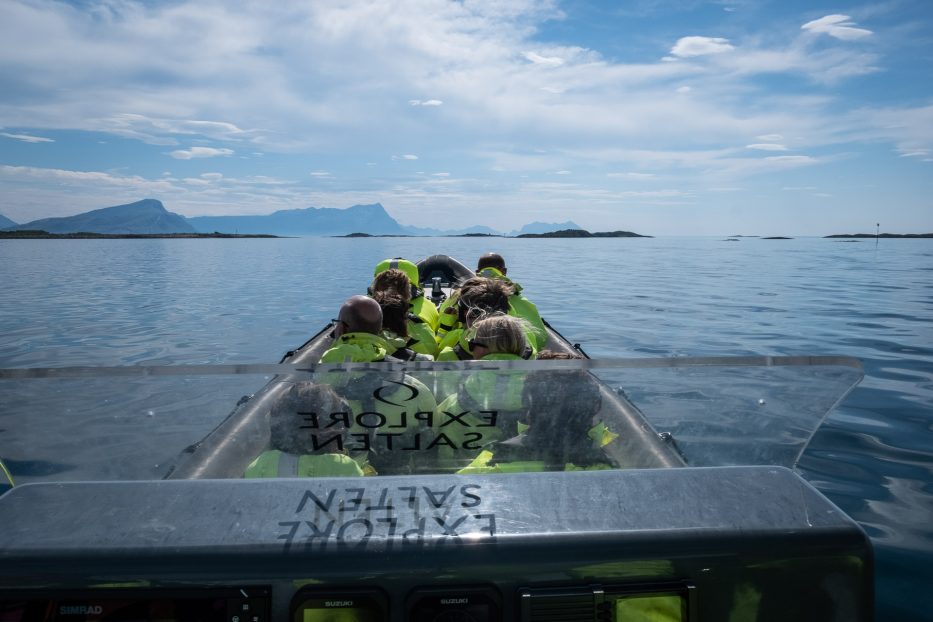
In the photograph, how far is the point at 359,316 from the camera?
331 centimetres

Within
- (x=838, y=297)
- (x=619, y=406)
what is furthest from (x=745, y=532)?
(x=838, y=297)

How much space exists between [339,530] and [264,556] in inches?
5.3

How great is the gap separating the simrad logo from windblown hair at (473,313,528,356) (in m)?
1.70

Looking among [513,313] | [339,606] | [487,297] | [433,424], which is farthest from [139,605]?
[513,313]

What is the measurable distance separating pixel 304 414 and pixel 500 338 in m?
1.06

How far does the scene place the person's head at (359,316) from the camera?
329 cm

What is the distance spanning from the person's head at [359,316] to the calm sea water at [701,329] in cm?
278

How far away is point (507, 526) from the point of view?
1.20 metres

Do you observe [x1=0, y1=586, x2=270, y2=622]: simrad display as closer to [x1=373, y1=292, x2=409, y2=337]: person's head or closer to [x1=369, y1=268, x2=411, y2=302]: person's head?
[x1=373, y1=292, x2=409, y2=337]: person's head

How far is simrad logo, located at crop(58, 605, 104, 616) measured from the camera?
112 cm

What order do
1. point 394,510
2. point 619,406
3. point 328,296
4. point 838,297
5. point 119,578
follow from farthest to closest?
point 328,296 < point 838,297 < point 619,406 < point 394,510 < point 119,578

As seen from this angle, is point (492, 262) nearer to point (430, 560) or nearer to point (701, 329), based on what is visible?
point (430, 560)

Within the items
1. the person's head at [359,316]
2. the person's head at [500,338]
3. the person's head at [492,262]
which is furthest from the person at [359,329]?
the person's head at [492,262]

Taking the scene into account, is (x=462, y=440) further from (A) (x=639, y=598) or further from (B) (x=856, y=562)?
(B) (x=856, y=562)
